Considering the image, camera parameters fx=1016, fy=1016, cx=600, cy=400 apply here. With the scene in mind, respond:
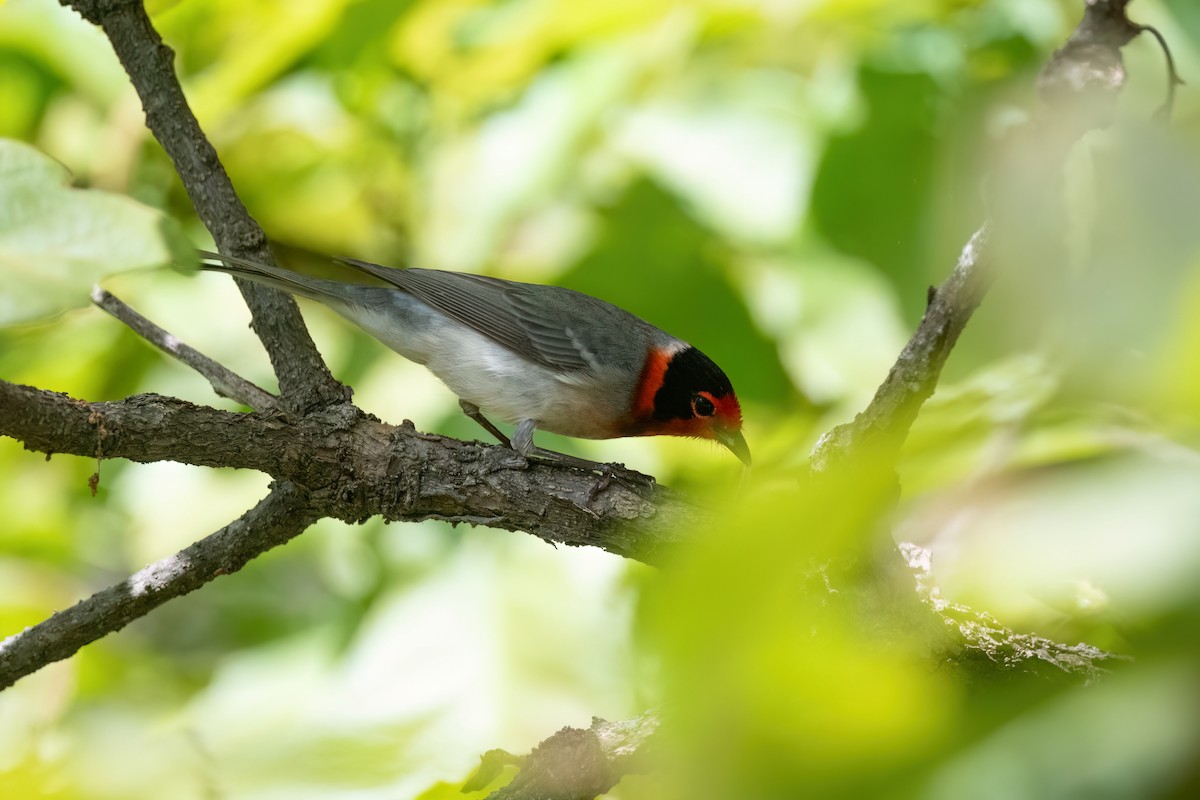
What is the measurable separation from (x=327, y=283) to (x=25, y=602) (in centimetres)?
129

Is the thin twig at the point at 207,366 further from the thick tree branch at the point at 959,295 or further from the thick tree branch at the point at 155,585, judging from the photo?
the thick tree branch at the point at 959,295

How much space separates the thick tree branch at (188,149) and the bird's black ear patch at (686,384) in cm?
137

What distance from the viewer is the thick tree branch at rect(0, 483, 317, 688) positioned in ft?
6.75

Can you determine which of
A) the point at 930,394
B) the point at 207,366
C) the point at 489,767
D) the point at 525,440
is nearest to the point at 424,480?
the point at 207,366

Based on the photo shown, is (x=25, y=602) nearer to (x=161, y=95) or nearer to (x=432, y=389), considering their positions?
(x=432, y=389)

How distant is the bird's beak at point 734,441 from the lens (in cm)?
313

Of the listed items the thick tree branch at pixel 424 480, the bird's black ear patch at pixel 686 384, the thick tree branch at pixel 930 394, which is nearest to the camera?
the thick tree branch at pixel 930 394

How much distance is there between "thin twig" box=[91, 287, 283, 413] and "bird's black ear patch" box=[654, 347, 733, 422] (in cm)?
145

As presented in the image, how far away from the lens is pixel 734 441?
3252 millimetres

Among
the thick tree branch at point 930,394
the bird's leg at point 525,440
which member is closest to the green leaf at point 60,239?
the thick tree branch at point 930,394

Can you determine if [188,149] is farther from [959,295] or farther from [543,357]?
[959,295]

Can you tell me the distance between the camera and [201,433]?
6.23ft

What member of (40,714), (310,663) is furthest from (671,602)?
(40,714)

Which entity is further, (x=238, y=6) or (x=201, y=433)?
(x=238, y=6)
